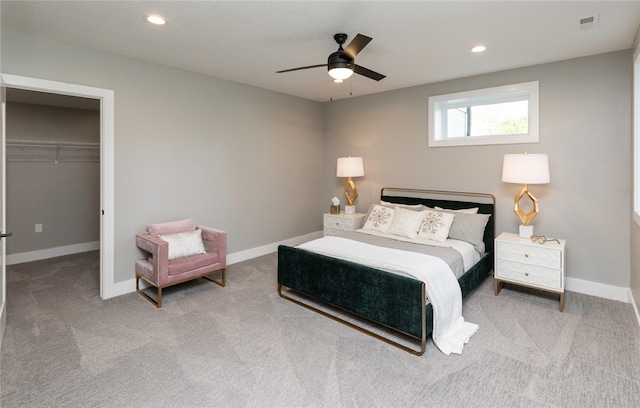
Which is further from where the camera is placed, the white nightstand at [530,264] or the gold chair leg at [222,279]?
the gold chair leg at [222,279]

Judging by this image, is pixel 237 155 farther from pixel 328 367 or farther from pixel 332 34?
pixel 328 367

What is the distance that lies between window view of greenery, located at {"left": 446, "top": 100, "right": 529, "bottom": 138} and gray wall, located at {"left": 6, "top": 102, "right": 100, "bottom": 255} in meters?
5.73

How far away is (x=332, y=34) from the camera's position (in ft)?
9.72

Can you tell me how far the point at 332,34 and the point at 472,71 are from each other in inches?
81.3

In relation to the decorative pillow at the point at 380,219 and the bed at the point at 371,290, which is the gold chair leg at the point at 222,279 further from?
the decorative pillow at the point at 380,219

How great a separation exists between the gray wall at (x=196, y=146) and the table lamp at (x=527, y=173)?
3.22 m

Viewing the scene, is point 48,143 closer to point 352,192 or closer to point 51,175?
point 51,175

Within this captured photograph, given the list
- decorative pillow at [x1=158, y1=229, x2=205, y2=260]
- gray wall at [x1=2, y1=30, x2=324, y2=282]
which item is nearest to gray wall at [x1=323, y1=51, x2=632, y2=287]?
gray wall at [x1=2, y1=30, x2=324, y2=282]

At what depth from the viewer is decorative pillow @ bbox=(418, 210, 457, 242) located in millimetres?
3822

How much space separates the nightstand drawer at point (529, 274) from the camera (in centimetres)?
321

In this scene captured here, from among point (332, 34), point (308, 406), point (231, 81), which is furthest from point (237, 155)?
point (308, 406)

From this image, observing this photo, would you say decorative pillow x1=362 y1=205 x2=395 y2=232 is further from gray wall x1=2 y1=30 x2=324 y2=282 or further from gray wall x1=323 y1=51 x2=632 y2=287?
gray wall x1=2 y1=30 x2=324 y2=282

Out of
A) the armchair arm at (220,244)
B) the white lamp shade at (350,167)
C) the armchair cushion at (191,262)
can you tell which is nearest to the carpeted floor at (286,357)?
the armchair cushion at (191,262)

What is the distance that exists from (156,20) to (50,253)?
4.35m
